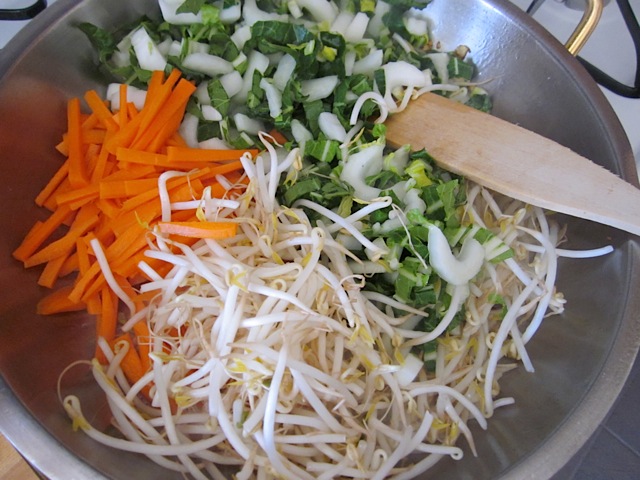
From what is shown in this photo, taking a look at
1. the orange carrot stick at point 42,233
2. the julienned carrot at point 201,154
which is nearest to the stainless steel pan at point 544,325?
the orange carrot stick at point 42,233

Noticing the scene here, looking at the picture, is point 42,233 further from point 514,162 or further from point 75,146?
point 514,162

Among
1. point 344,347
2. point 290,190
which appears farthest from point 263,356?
point 290,190

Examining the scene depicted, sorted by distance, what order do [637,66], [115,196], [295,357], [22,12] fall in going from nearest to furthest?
[295,357]
[115,196]
[22,12]
[637,66]

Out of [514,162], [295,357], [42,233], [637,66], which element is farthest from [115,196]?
[637,66]

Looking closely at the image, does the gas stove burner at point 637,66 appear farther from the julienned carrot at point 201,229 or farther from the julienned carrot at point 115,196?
the julienned carrot at point 201,229

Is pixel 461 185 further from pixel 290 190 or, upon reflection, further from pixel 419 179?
pixel 290 190

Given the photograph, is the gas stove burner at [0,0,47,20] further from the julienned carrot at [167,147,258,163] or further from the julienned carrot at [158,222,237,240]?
the julienned carrot at [158,222,237,240]
